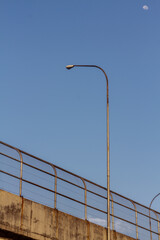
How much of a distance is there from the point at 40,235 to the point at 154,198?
2257cm

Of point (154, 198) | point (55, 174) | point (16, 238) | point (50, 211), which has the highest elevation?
point (154, 198)

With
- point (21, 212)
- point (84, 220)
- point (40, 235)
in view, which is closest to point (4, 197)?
point (21, 212)

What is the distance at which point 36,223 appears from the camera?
2012 centimetres

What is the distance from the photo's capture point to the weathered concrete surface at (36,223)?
18812 mm

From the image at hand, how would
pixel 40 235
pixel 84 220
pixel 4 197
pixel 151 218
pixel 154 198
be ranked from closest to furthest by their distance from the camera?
pixel 4 197, pixel 40 235, pixel 84 220, pixel 151 218, pixel 154 198

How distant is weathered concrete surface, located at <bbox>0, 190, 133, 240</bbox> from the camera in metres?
18.8

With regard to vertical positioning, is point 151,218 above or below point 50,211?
above

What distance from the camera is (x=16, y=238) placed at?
19188mm

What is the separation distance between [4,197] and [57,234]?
3.28m

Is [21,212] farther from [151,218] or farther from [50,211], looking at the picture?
[151,218]

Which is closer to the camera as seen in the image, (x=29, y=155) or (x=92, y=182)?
A: (x=29, y=155)

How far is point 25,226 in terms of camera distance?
64.0 ft

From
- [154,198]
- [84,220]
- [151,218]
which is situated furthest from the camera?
[154,198]

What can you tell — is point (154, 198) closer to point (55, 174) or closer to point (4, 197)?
point (55, 174)
